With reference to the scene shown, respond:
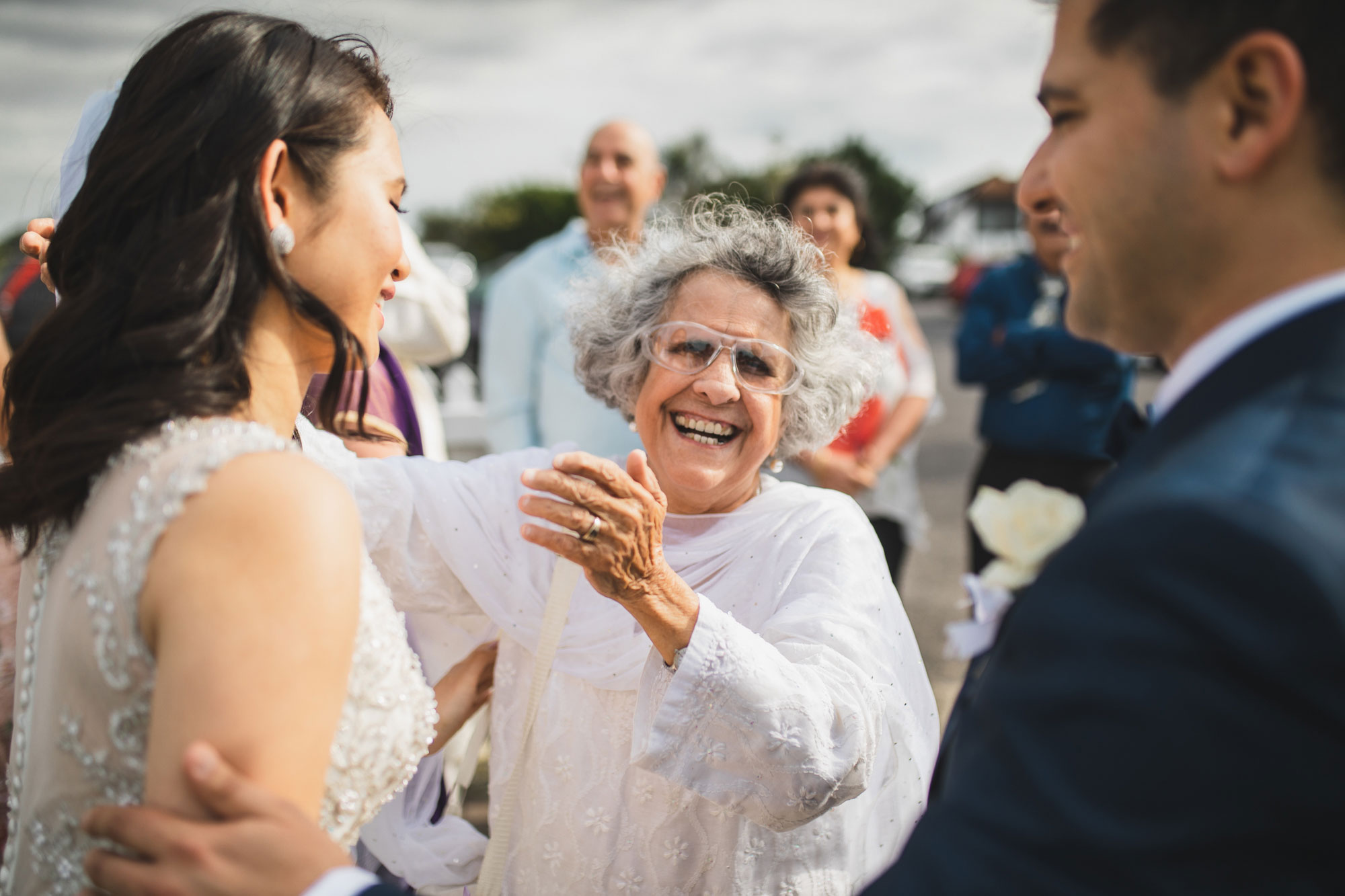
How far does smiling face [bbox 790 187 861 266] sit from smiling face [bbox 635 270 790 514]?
6.50 feet

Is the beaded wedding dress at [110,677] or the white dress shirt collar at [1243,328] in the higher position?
the white dress shirt collar at [1243,328]

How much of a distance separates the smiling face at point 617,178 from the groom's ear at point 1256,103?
130 inches

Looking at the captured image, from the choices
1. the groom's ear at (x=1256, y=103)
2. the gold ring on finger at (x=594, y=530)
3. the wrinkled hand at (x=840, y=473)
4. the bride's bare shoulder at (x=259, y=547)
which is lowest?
the wrinkled hand at (x=840, y=473)

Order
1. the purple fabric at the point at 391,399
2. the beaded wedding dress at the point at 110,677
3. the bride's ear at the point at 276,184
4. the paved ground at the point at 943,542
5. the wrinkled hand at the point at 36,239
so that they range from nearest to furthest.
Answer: the beaded wedding dress at the point at 110,677, the bride's ear at the point at 276,184, the wrinkled hand at the point at 36,239, the purple fabric at the point at 391,399, the paved ground at the point at 943,542

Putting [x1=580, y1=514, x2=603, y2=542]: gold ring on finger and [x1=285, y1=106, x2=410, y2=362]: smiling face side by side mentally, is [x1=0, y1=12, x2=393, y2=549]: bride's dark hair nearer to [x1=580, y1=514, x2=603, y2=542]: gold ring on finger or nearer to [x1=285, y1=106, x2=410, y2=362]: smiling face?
[x1=285, y1=106, x2=410, y2=362]: smiling face

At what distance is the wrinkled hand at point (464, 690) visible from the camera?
82.0 inches

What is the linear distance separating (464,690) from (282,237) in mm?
1210

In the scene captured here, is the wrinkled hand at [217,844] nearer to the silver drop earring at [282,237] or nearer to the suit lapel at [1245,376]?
the silver drop earring at [282,237]

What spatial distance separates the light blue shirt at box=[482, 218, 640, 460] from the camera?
3721 millimetres

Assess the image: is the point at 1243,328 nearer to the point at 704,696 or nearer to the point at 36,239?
the point at 704,696

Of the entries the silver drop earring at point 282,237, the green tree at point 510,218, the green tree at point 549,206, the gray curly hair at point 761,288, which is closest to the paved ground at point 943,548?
the gray curly hair at point 761,288

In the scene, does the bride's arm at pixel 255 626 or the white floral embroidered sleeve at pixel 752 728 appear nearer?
the bride's arm at pixel 255 626

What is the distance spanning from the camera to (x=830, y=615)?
1.84m

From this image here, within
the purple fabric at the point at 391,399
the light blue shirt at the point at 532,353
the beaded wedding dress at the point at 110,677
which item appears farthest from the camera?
the light blue shirt at the point at 532,353
